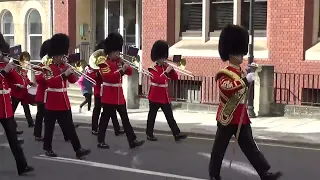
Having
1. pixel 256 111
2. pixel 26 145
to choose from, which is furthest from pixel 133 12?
pixel 26 145

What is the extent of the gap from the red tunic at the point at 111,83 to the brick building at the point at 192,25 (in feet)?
20.9

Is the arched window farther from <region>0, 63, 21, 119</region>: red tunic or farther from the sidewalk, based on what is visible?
<region>0, 63, 21, 119</region>: red tunic

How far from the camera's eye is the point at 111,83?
32.7ft

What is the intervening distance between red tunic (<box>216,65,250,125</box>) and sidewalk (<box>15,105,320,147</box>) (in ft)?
12.9

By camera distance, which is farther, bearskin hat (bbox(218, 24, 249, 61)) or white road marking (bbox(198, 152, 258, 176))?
white road marking (bbox(198, 152, 258, 176))

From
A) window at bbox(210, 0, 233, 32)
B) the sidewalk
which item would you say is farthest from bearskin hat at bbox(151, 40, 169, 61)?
window at bbox(210, 0, 233, 32)

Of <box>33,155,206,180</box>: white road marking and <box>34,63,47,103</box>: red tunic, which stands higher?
<box>34,63,47,103</box>: red tunic

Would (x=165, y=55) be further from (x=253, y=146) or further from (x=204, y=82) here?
(x=204, y=82)

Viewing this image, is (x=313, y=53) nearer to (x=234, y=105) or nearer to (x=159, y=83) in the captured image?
(x=159, y=83)

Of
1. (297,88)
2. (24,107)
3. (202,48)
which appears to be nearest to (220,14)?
(202,48)

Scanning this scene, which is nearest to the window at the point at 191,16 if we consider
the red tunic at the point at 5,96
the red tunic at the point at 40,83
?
the red tunic at the point at 40,83

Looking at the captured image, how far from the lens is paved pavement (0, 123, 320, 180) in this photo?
7.94 m

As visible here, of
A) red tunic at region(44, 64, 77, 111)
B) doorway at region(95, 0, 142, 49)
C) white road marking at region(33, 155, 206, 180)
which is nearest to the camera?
white road marking at region(33, 155, 206, 180)

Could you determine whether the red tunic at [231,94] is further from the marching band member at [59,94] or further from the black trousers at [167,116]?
the black trousers at [167,116]
